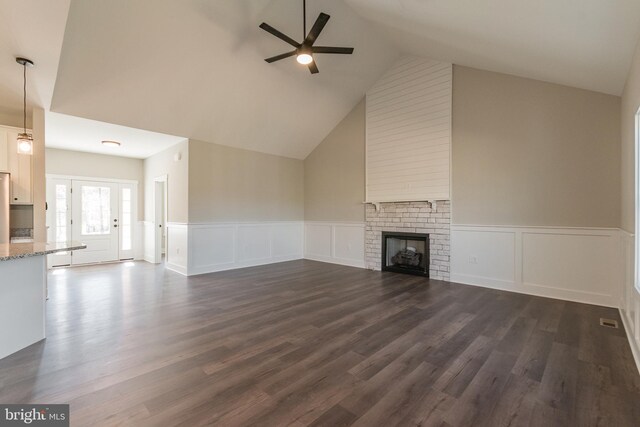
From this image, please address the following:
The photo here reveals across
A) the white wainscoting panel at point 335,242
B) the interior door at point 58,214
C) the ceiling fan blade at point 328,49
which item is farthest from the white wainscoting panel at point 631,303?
the interior door at point 58,214

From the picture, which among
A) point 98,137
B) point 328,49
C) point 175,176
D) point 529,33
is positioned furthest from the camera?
point 175,176

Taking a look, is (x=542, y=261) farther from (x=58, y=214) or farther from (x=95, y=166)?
(x=58, y=214)

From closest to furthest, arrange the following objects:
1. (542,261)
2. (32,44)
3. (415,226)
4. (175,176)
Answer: (32,44)
(542,261)
(415,226)
(175,176)

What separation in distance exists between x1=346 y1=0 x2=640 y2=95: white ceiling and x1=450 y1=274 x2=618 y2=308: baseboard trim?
2.72 m

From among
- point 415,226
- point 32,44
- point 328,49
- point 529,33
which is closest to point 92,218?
point 32,44

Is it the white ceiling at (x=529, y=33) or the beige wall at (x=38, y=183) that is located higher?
the white ceiling at (x=529, y=33)

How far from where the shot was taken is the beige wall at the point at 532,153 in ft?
12.7

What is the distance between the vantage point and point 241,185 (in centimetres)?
665

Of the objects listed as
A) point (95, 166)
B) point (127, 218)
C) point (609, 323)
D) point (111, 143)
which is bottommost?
point (609, 323)

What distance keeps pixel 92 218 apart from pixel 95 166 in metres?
1.30

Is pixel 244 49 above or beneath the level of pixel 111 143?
above

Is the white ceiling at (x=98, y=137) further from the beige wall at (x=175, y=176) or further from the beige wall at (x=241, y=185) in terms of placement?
the beige wall at (x=241, y=185)

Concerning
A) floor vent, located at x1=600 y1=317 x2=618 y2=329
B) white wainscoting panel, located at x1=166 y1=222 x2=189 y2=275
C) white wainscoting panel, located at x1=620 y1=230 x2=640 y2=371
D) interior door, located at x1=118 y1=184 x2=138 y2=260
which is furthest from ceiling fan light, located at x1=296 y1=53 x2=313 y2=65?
interior door, located at x1=118 y1=184 x2=138 y2=260

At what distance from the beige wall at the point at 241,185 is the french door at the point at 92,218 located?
124 inches
